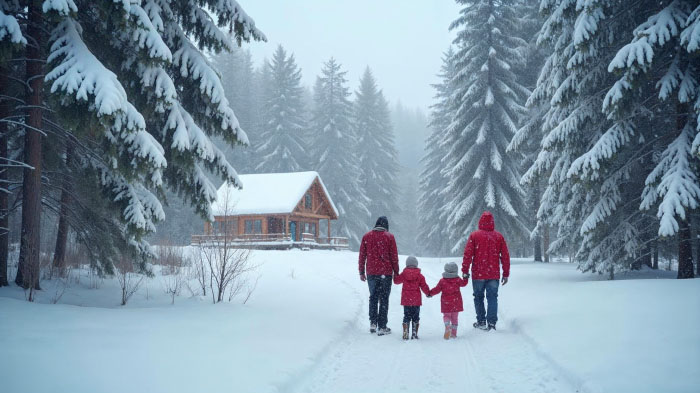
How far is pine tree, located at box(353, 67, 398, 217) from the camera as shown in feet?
139

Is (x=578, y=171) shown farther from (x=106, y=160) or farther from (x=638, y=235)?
(x=106, y=160)

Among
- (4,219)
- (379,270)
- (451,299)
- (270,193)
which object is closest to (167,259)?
(4,219)

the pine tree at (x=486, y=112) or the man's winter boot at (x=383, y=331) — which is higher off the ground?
the pine tree at (x=486, y=112)

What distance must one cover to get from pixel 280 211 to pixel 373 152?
56.8ft

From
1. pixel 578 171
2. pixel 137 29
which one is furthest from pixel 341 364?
pixel 578 171

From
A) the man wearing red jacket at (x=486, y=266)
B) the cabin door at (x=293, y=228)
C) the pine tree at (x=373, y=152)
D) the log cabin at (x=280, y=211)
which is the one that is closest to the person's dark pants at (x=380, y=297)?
the man wearing red jacket at (x=486, y=266)

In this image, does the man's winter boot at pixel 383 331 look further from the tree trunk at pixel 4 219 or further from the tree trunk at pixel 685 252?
the tree trunk at pixel 685 252

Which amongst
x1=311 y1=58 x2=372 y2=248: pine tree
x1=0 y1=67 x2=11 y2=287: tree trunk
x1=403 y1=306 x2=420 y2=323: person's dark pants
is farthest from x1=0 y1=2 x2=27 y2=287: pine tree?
x1=311 y1=58 x2=372 y2=248: pine tree

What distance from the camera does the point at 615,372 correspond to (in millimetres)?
4113

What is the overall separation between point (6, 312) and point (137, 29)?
4.29 meters

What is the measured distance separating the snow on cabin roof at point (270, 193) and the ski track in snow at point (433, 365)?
73.6 feet

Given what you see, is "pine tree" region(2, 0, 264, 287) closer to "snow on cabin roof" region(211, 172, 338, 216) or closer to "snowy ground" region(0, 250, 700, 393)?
"snowy ground" region(0, 250, 700, 393)

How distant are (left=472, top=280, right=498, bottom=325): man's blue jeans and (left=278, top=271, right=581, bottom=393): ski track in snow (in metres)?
0.26

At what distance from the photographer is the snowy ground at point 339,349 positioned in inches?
155
